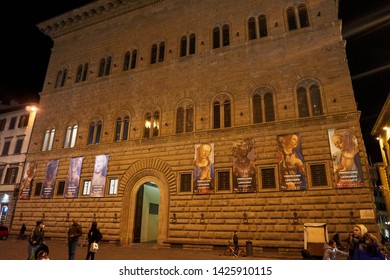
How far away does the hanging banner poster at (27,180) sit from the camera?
18891 mm

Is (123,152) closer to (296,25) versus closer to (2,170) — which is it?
(296,25)

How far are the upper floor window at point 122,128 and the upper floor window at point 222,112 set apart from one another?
6112mm

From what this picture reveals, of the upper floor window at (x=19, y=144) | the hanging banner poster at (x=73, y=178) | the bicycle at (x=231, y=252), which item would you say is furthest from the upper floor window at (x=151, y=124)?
the upper floor window at (x=19, y=144)

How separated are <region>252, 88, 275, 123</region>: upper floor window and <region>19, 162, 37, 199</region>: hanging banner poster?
16.6m

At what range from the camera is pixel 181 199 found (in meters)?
14.3

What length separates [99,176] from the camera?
54.8ft

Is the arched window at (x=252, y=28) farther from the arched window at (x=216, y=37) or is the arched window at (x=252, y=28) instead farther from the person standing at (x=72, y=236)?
the person standing at (x=72, y=236)

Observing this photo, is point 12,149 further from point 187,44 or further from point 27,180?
point 187,44

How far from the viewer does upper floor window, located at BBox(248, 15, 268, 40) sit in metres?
16.0

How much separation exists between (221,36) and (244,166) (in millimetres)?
8944

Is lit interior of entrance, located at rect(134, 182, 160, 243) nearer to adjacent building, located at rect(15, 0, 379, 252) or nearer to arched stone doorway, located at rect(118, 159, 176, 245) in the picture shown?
adjacent building, located at rect(15, 0, 379, 252)

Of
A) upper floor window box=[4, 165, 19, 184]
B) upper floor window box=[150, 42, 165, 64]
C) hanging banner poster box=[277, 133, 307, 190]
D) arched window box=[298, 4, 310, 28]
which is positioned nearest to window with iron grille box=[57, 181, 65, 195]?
upper floor window box=[4, 165, 19, 184]

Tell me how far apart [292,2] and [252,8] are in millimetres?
2425

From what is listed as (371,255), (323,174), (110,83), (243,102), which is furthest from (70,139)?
(371,255)
